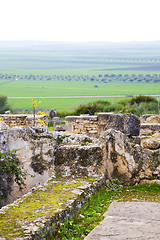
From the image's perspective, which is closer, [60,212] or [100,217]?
[60,212]

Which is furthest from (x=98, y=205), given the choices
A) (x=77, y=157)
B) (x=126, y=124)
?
(x=126, y=124)

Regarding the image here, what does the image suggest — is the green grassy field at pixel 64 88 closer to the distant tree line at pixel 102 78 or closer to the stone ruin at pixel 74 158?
the distant tree line at pixel 102 78

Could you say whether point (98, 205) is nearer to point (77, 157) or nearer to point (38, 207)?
point (77, 157)

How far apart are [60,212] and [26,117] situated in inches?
435

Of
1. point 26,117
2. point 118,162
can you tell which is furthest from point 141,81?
point 118,162

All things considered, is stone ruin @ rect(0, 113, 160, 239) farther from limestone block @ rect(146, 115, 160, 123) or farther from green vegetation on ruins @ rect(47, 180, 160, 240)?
limestone block @ rect(146, 115, 160, 123)

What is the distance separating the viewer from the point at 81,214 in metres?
5.44

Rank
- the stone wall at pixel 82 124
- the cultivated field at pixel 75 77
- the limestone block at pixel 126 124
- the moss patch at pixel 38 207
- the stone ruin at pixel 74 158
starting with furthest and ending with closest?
the cultivated field at pixel 75 77 → the stone wall at pixel 82 124 → the limestone block at pixel 126 124 → the stone ruin at pixel 74 158 → the moss patch at pixel 38 207

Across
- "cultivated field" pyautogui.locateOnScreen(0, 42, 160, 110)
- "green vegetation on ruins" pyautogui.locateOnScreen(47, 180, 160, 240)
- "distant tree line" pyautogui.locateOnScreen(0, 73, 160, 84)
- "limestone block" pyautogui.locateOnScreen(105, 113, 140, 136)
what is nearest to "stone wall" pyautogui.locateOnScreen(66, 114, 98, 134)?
"limestone block" pyautogui.locateOnScreen(105, 113, 140, 136)

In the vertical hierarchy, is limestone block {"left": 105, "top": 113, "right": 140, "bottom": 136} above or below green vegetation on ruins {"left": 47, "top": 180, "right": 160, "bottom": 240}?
above

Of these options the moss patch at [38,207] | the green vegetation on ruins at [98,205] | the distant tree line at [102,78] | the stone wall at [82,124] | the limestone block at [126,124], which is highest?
the distant tree line at [102,78]

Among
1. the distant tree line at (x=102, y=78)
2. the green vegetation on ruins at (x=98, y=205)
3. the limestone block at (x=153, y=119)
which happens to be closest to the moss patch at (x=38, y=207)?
the green vegetation on ruins at (x=98, y=205)

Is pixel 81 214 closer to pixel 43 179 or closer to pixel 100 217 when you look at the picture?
pixel 100 217

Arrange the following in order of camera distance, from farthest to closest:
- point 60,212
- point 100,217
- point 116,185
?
point 116,185
point 100,217
point 60,212
